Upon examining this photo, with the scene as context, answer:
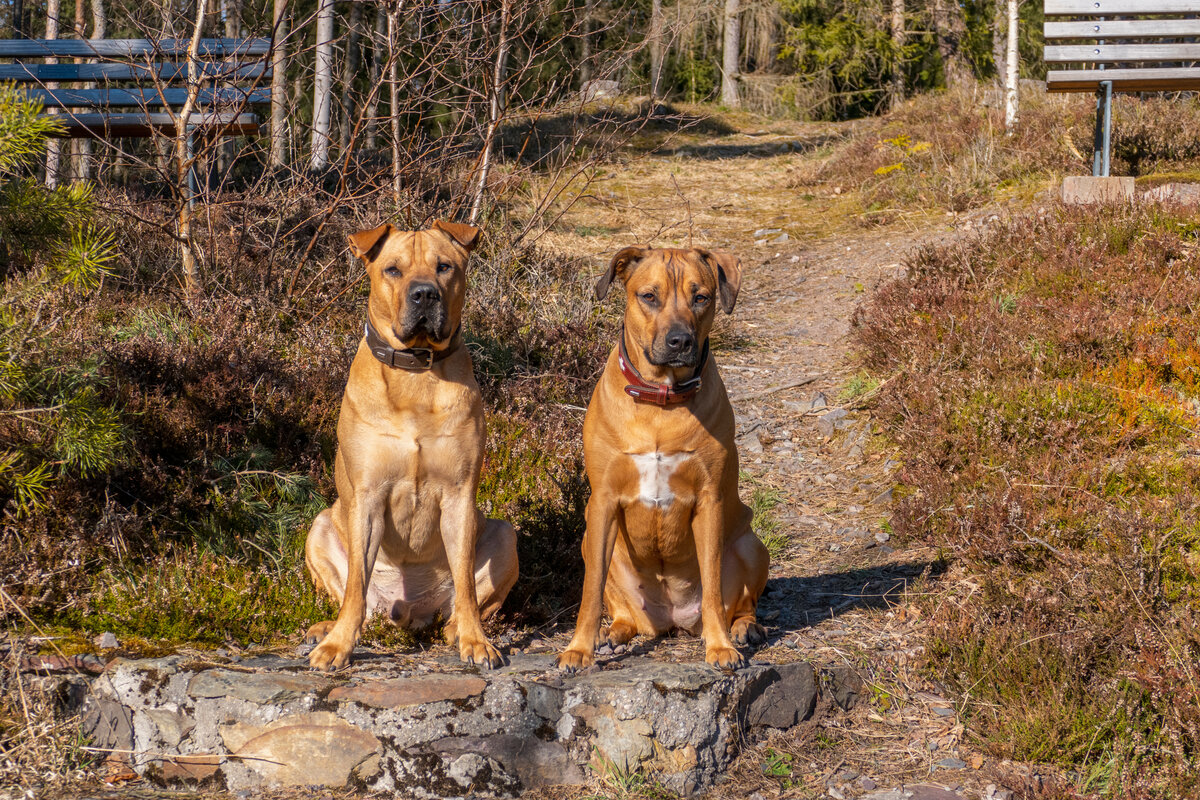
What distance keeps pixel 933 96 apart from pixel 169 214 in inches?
546

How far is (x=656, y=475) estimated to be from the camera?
152 inches

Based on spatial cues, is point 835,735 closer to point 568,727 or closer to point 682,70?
point 568,727

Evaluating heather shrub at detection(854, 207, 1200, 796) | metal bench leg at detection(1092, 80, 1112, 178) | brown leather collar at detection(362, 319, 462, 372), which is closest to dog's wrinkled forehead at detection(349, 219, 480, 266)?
brown leather collar at detection(362, 319, 462, 372)

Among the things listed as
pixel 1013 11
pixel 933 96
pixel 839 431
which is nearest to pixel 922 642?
pixel 839 431

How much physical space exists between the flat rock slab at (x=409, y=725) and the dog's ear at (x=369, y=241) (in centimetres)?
163

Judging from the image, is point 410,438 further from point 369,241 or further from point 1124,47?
point 1124,47

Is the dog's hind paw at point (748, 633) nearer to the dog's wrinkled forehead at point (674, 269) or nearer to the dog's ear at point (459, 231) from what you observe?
the dog's wrinkled forehead at point (674, 269)

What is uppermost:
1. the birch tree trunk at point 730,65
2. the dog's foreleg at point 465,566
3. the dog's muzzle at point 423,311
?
the birch tree trunk at point 730,65

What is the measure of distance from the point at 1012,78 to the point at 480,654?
39.6 ft

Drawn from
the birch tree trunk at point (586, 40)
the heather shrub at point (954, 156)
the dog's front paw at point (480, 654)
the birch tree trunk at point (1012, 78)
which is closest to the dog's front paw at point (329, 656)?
the dog's front paw at point (480, 654)

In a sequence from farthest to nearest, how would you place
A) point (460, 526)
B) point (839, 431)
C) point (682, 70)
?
point (682, 70) < point (839, 431) < point (460, 526)

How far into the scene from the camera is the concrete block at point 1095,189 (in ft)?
28.6

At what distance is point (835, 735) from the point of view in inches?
152

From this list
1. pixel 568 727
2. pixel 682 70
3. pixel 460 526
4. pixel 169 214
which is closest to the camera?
pixel 568 727
